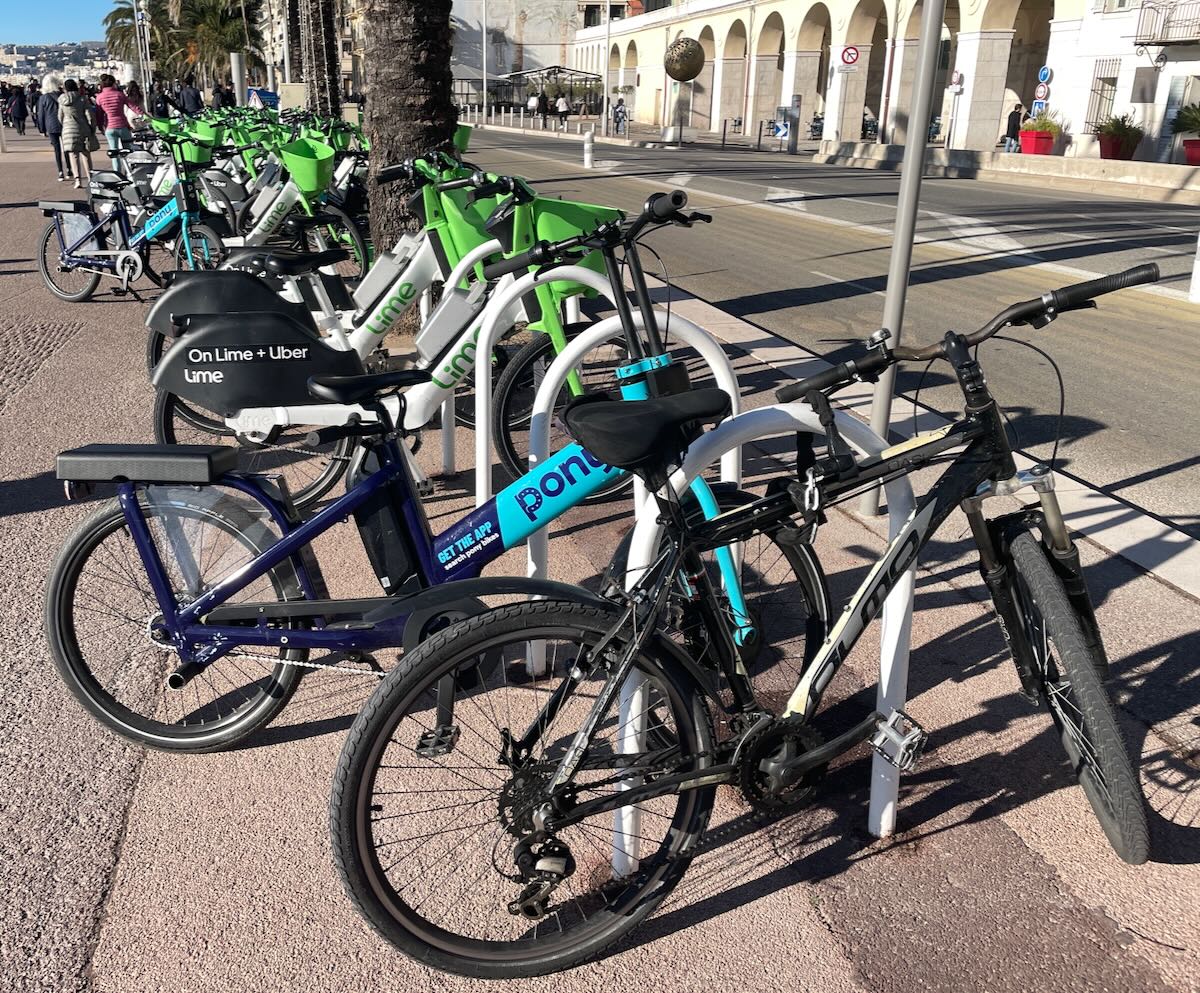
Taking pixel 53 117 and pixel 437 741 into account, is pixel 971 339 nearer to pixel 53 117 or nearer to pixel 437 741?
pixel 437 741

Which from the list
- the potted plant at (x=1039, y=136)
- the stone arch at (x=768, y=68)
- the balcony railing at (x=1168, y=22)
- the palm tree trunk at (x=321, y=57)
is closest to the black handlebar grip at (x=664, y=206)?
the palm tree trunk at (x=321, y=57)

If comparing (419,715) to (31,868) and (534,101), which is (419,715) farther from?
(534,101)

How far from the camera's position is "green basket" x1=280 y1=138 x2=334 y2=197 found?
23.5ft

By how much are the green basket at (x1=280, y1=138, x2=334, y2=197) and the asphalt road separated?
3754mm

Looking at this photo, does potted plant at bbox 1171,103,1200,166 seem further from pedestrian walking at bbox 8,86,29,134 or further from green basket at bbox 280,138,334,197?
pedestrian walking at bbox 8,86,29,134

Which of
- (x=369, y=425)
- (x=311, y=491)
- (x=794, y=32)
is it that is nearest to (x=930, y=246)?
(x=311, y=491)

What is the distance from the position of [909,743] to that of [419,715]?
1114 mm

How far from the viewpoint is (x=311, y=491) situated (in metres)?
4.25

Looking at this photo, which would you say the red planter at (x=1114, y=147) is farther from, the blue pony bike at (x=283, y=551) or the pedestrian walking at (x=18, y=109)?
the pedestrian walking at (x=18, y=109)

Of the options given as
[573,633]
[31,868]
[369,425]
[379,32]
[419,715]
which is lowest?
[31,868]

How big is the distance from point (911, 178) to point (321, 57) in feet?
64.8

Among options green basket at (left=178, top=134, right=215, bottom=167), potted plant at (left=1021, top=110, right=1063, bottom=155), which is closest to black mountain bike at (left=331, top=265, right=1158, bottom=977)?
green basket at (left=178, top=134, right=215, bottom=167)

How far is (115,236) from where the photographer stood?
31.6 feet

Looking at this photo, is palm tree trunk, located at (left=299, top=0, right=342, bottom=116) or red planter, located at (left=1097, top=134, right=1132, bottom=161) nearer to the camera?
palm tree trunk, located at (left=299, top=0, right=342, bottom=116)
